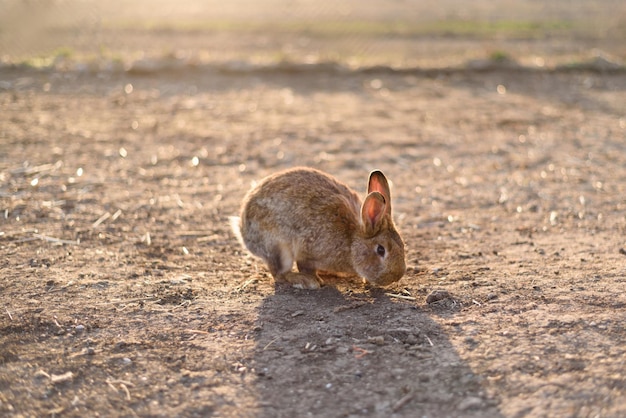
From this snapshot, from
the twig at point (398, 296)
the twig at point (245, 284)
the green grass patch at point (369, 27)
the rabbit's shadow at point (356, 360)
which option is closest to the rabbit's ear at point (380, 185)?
the twig at point (398, 296)

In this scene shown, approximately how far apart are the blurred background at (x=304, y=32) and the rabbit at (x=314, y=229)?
741 centimetres

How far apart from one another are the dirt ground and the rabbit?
224 millimetres

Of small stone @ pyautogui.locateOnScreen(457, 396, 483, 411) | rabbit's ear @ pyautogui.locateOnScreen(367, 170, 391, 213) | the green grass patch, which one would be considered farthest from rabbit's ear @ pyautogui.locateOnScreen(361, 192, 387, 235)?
the green grass patch

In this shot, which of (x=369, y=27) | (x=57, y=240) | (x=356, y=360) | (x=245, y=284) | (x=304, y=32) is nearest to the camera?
(x=356, y=360)

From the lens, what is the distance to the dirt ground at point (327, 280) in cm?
425

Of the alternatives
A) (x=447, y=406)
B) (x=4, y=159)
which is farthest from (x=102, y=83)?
(x=447, y=406)

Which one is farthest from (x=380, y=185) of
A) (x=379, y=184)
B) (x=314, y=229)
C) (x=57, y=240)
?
(x=57, y=240)

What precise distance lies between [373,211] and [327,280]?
0.85 meters

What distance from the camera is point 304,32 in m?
18.3

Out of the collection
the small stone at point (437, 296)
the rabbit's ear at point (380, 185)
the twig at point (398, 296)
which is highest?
the rabbit's ear at point (380, 185)

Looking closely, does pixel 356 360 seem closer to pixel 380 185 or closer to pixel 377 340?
pixel 377 340

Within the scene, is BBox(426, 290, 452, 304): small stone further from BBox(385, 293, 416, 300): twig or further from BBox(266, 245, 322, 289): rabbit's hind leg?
BBox(266, 245, 322, 289): rabbit's hind leg

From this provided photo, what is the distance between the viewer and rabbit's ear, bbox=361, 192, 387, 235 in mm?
5328

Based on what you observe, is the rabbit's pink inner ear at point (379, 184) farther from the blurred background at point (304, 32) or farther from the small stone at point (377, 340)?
the blurred background at point (304, 32)
